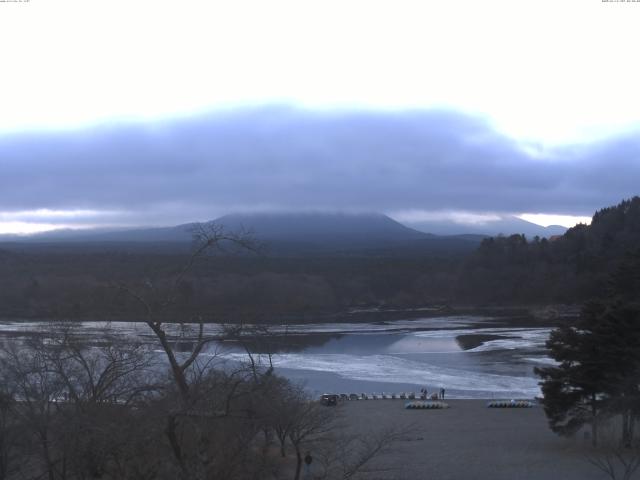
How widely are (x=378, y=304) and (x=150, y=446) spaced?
6415 cm

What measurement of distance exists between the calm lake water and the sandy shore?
324 cm

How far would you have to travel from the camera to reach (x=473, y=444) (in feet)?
64.5

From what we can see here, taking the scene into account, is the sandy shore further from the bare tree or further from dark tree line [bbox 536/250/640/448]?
dark tree line [bbox 536/250/640/448]

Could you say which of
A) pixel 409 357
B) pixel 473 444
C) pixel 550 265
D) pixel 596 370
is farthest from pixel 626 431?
pixel 550 265

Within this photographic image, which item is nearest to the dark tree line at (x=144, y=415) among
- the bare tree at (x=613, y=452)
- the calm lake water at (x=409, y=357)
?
the bare tree at (x=613, y=452)

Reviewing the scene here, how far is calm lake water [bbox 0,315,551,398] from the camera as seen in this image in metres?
29.4

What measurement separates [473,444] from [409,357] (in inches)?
746

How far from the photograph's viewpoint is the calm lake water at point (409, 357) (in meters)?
29.4

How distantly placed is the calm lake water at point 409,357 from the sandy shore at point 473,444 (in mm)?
3245

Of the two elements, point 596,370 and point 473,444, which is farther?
point 473,444

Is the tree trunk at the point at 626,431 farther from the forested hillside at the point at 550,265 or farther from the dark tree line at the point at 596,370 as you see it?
the forested hillside at the point at 550,265

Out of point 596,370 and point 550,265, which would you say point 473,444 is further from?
point 550,265

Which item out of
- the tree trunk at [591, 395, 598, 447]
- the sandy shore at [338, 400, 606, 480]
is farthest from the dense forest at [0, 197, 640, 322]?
the tree trunk at [591, 395, 598, 447]

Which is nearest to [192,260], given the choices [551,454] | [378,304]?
[551,454]
